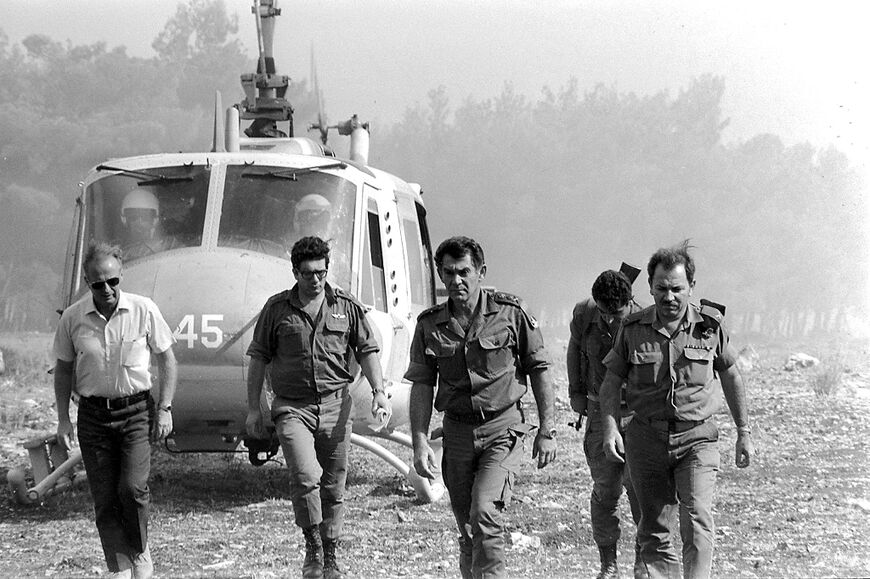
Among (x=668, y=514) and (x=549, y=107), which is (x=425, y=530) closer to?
(x=668, y=514)

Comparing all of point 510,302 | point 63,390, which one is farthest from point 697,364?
point 63,390

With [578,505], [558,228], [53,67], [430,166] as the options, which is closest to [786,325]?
[558,228]

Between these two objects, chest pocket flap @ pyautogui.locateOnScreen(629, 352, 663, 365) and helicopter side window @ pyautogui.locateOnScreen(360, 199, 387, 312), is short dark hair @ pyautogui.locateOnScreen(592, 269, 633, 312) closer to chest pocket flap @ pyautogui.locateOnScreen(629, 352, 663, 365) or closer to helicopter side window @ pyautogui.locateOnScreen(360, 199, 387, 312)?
chest pocket flap @ pyautogui.locateOnScreen(629, 352, 663, 365)

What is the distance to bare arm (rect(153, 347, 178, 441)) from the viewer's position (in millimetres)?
5359

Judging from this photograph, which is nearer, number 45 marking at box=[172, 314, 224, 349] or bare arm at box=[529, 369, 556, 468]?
bare arm at box=[529, 369, 556, 468]

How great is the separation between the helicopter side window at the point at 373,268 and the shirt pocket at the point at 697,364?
2984mm

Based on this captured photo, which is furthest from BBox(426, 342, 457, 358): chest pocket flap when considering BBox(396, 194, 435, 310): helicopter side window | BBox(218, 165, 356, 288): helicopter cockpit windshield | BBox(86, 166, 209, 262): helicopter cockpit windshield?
BBox(396, 194, 435, 310): helicopter side window

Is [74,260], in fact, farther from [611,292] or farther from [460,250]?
[611,292]

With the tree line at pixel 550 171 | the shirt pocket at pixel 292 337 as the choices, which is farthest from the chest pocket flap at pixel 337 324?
the tree line at pixel 550 171

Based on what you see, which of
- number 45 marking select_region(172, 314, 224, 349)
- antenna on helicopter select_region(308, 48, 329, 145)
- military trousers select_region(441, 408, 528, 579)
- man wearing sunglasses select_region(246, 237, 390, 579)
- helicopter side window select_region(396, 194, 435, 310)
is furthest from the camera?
antenna on helicopter select_region(308, 48, 329, 145)

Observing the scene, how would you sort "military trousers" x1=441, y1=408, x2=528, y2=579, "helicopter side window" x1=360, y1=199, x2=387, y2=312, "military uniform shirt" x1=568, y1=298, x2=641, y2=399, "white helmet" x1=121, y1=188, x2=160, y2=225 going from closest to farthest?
"military trousers" x1=441, y1=408, x2=528, y2=579 → "military uniform shirt" x1=568, y1=298, x2=641, y2=399 → "white helmet" x1=121, y1=188, x2=160, y2=225 → "helicopter side window" x1=360, y1=199, x2=387, y2=312

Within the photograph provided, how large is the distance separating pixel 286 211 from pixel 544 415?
3.06 m

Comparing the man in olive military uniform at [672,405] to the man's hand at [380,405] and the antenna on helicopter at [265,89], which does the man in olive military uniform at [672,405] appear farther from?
the antenna on helicopter at [265,89]

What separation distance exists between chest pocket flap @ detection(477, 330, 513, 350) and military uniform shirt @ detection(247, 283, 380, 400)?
928 millimetres
